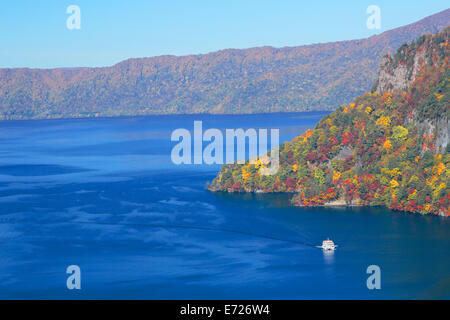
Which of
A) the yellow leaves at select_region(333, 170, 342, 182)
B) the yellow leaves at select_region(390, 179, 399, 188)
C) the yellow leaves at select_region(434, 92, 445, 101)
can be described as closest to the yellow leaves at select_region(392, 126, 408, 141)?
the yellow leaves at select_region(434, 92, 445, 101)

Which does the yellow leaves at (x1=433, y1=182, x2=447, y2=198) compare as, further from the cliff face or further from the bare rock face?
the bare rock face

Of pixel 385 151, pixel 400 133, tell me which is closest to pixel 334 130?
pixel 385 151

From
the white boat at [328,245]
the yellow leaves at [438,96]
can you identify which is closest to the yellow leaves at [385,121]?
the yellow leaves at [438,96]

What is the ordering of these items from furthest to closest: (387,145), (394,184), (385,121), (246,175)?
(246,175), (385,121), (387,145), (394,184)

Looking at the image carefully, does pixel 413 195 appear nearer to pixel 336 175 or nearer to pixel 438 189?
pixel 438 189

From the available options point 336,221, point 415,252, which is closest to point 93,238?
point 336,221

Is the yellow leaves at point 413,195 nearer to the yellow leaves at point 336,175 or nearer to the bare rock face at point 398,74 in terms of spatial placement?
the yellow leaves at point 336,175
